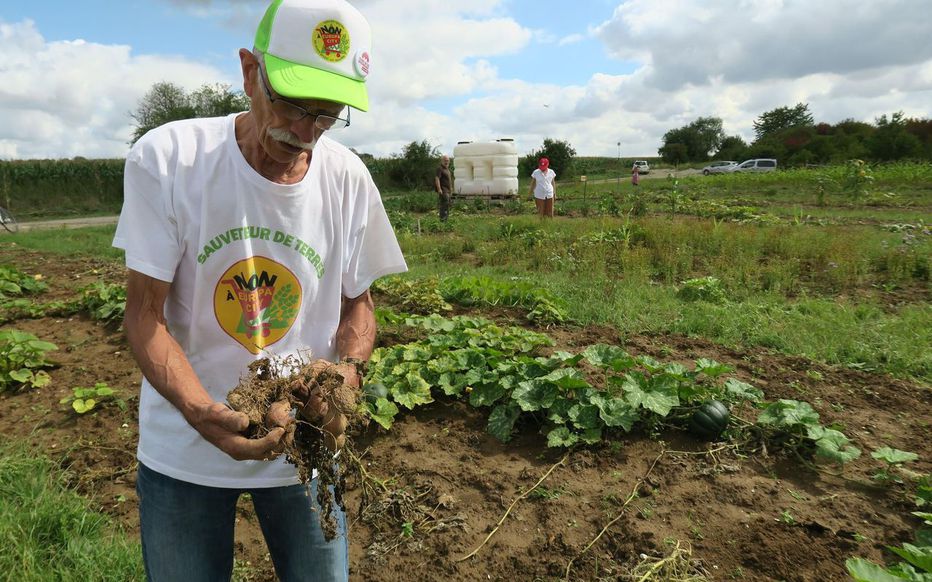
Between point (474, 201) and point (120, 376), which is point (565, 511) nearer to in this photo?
point (120, 376)

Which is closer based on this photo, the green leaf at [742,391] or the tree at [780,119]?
the green leaf at [742,391]

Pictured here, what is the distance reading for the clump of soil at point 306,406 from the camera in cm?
156

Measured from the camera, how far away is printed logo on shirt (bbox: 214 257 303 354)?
161cm

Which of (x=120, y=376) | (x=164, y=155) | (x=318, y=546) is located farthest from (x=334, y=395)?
(x=120, y=376)

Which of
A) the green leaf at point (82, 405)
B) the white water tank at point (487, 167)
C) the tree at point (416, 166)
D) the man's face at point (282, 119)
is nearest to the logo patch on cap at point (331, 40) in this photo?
the man's face at point (282, 119)

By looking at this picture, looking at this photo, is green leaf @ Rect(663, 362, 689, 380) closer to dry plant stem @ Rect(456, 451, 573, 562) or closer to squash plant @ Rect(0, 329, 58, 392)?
dry plant stem @ Rect(456, 451, 573, 562)

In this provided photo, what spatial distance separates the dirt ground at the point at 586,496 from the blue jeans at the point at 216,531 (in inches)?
11.6

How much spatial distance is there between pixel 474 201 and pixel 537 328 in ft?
56.1

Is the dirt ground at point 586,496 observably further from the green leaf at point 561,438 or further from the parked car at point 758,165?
the parked car at point 758,165

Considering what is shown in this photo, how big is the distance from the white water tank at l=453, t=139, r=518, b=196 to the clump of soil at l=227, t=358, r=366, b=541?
20.9 meters

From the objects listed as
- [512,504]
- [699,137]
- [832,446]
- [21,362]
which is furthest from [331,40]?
[699,137]

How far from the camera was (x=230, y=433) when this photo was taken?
1.47 m

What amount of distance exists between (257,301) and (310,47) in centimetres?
67

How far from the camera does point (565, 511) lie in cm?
298
